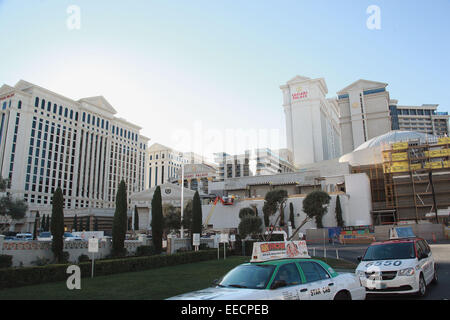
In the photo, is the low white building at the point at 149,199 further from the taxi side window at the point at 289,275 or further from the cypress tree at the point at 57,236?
the taxi side window at the point at 289,275

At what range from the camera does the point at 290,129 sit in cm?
10869

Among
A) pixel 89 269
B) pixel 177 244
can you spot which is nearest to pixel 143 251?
pixel 177 244

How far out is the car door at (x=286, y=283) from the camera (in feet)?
21.3

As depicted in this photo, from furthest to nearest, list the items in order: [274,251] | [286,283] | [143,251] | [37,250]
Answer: [143,251], [37,250], [274,251], [286,283]

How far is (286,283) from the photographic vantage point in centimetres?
676

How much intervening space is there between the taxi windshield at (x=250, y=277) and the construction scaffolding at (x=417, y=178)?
5312 centimetres

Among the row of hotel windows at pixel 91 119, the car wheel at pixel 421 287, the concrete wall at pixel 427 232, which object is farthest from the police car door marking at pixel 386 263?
the row of hotel windows at pixel 91 119

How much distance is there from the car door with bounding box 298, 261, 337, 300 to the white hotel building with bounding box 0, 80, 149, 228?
254 feet

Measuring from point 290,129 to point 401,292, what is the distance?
332 feet

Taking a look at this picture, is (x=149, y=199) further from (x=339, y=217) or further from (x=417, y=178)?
(x=417, y=178)

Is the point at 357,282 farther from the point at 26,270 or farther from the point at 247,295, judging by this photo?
the point at 26,270

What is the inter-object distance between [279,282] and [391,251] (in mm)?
6758

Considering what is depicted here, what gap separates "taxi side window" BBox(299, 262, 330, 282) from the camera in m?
7.37
